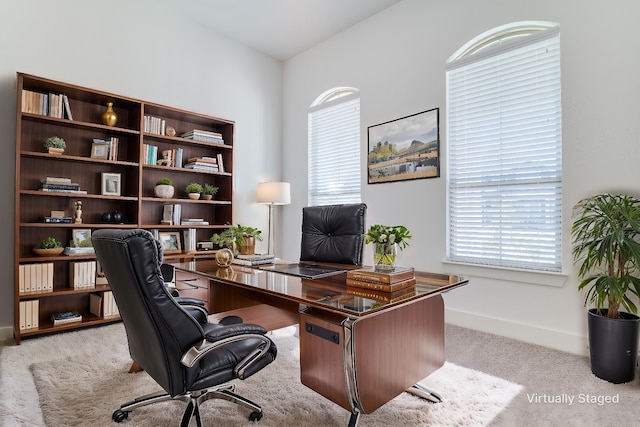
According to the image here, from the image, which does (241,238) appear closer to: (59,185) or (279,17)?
(59,185)

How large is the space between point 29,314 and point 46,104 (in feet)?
5.83

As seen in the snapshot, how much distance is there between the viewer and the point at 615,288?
211cm

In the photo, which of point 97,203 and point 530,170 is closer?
point 530,170

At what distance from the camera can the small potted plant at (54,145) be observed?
3008 mm

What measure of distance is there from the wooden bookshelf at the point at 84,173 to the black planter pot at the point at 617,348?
3439mm

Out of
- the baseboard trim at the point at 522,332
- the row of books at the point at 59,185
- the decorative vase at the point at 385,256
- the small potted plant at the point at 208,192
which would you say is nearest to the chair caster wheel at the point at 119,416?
the decorative vase at the point at 385,256

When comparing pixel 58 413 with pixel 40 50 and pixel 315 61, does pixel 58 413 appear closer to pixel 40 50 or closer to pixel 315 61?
pixel 40 50

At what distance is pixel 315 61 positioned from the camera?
15.3ft

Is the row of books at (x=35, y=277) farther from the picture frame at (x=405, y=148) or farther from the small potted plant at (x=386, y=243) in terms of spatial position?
the picture frame at (x=405, y=148)

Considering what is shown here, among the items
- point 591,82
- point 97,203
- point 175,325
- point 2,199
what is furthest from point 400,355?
point 2,199

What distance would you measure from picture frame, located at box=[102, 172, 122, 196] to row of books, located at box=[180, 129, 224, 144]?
33.6 inches

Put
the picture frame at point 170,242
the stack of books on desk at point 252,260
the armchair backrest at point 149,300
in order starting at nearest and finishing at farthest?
the armchair backrest at point 149,300 < the stack of books on desk at point 252,260 < the picture frame at point 170,242

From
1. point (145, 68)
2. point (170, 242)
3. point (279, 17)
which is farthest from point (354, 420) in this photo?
point (279, 17)

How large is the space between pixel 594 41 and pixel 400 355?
2686 mm
